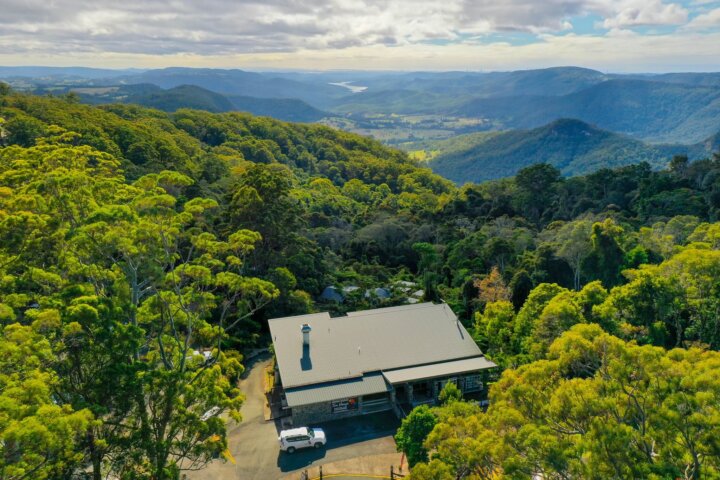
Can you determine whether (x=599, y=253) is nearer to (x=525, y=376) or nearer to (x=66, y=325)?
(x=525, y=376)

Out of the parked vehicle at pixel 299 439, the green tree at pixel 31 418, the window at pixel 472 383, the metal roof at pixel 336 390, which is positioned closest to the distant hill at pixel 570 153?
the window at pixel 472 383

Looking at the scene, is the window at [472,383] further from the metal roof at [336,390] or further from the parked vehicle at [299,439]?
the parked vehicle at [299,439]

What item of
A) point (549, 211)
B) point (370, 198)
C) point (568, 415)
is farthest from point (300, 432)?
point (370, 198)

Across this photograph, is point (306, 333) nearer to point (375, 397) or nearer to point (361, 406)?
point (361, 406)

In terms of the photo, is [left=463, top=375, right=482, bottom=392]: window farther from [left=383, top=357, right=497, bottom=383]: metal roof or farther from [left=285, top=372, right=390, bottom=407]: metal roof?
[left=285, top=372, right=390, bottom=407]: metal roof

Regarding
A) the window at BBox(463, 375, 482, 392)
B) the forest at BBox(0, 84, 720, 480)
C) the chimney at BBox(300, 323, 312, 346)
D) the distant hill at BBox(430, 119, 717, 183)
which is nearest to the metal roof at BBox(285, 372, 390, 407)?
the chimney at BBox(300, 323, 312, 346)

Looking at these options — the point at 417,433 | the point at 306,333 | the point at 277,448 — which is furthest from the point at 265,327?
the point at 417,433

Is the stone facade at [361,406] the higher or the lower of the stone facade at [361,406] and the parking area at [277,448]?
the higher
